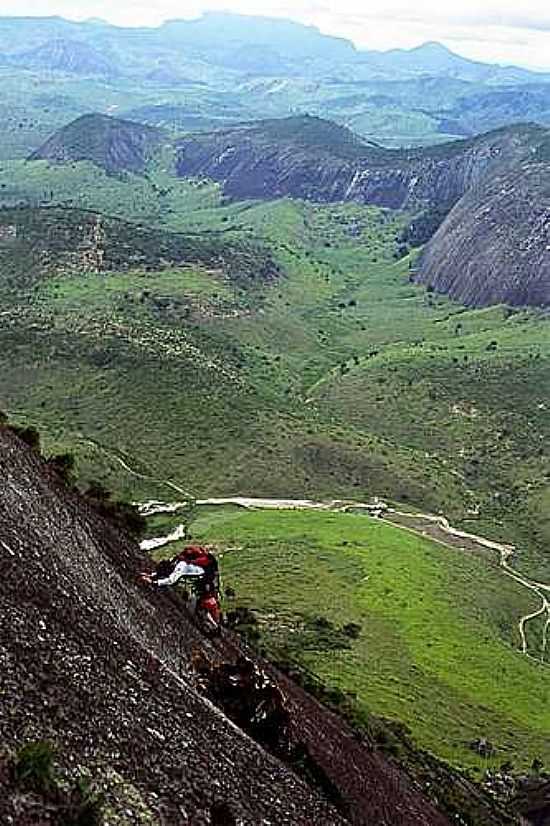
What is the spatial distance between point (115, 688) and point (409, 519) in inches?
3872

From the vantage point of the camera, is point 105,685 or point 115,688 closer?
point 105,685

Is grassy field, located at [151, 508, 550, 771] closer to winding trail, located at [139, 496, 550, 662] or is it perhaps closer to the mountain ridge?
winding trail, located at [139, 496, 550, 662]

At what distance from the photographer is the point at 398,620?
88312 millimetres

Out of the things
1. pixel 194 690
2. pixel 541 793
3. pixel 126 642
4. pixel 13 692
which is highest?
pixel 13 692

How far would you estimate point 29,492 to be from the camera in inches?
1271

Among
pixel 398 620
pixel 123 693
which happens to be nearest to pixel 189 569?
pixel 123 693

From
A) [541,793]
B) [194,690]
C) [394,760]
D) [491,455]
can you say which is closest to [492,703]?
[541,793]

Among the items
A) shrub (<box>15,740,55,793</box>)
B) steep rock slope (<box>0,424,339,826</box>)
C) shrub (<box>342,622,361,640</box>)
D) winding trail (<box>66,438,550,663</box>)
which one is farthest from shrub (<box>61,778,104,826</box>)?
winding trail (<box>66,438,550,663</box>)

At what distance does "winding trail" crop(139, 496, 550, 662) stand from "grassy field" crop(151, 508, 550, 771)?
8.11 ft

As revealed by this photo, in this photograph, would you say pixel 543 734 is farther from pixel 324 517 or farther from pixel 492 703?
pixel 324 517

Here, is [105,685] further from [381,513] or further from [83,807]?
[381,513]

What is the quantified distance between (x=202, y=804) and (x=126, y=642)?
5.80 m

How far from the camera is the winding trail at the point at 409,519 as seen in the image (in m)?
108

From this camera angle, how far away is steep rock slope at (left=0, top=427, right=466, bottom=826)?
71.9 feet
